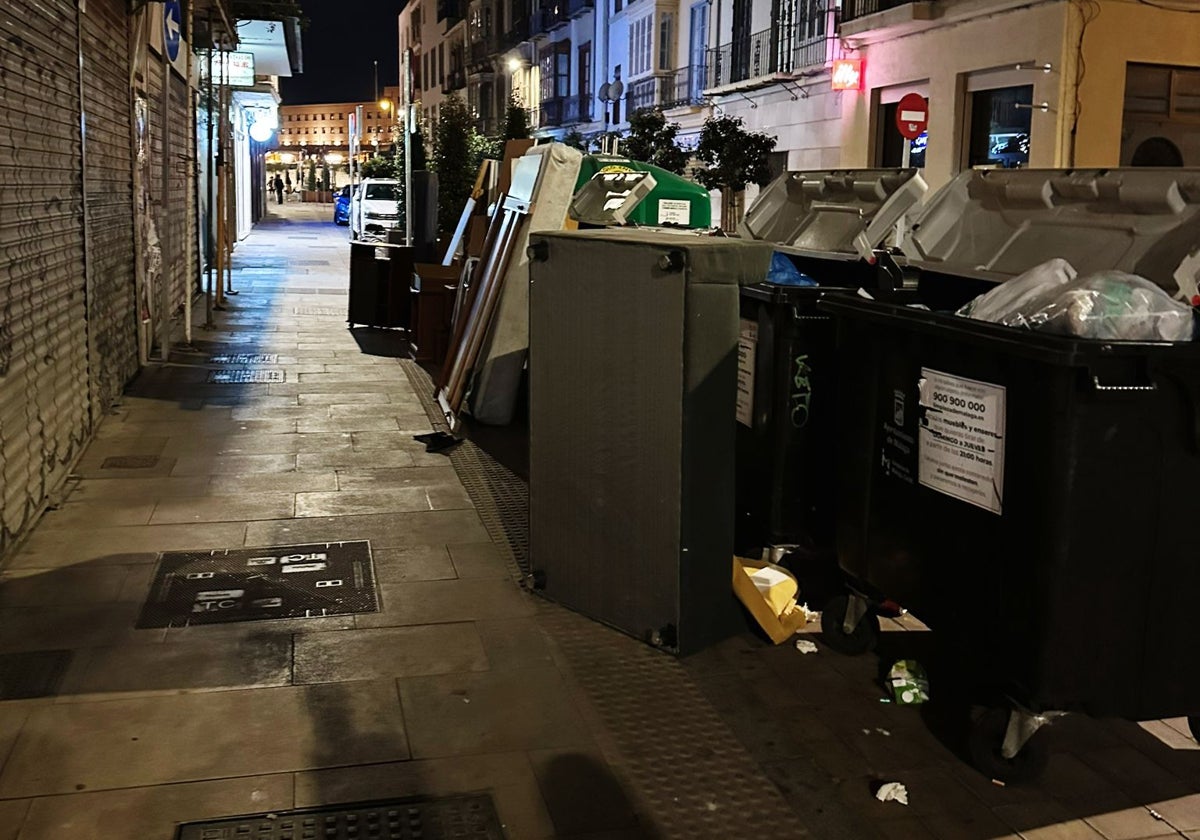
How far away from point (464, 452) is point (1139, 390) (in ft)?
18.4

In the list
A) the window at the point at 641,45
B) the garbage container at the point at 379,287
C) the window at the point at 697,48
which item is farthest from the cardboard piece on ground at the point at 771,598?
the window at the point at 641,45

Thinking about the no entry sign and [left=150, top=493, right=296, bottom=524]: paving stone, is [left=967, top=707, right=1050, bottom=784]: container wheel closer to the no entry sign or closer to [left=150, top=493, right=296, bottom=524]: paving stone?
[left=150, top=493, right=296, bottom=524]: paving stone

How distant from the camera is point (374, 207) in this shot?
1458 inches

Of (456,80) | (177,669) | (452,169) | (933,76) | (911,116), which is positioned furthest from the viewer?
(456,80)

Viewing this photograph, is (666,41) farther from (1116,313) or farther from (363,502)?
(1116,313)

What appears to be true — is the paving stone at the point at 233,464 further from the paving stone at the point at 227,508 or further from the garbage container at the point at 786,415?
the garbage container at the point at 786,415

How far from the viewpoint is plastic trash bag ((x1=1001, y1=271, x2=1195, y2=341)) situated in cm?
358

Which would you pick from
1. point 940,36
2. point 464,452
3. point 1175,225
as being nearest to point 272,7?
point 940,36

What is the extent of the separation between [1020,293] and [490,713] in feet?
7.67

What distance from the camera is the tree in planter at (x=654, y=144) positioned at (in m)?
28.9

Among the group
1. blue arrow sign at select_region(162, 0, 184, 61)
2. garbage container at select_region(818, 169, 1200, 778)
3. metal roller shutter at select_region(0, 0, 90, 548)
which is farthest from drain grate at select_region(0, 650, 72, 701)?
blue arrow sign at select_region(162, 0, 184, 61)

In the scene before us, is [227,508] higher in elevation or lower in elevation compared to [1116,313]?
lower

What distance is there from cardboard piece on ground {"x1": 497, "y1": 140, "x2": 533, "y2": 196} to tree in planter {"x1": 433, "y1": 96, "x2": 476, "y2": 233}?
31.8 feet

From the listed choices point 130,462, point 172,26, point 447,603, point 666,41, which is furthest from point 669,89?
point 447,603
